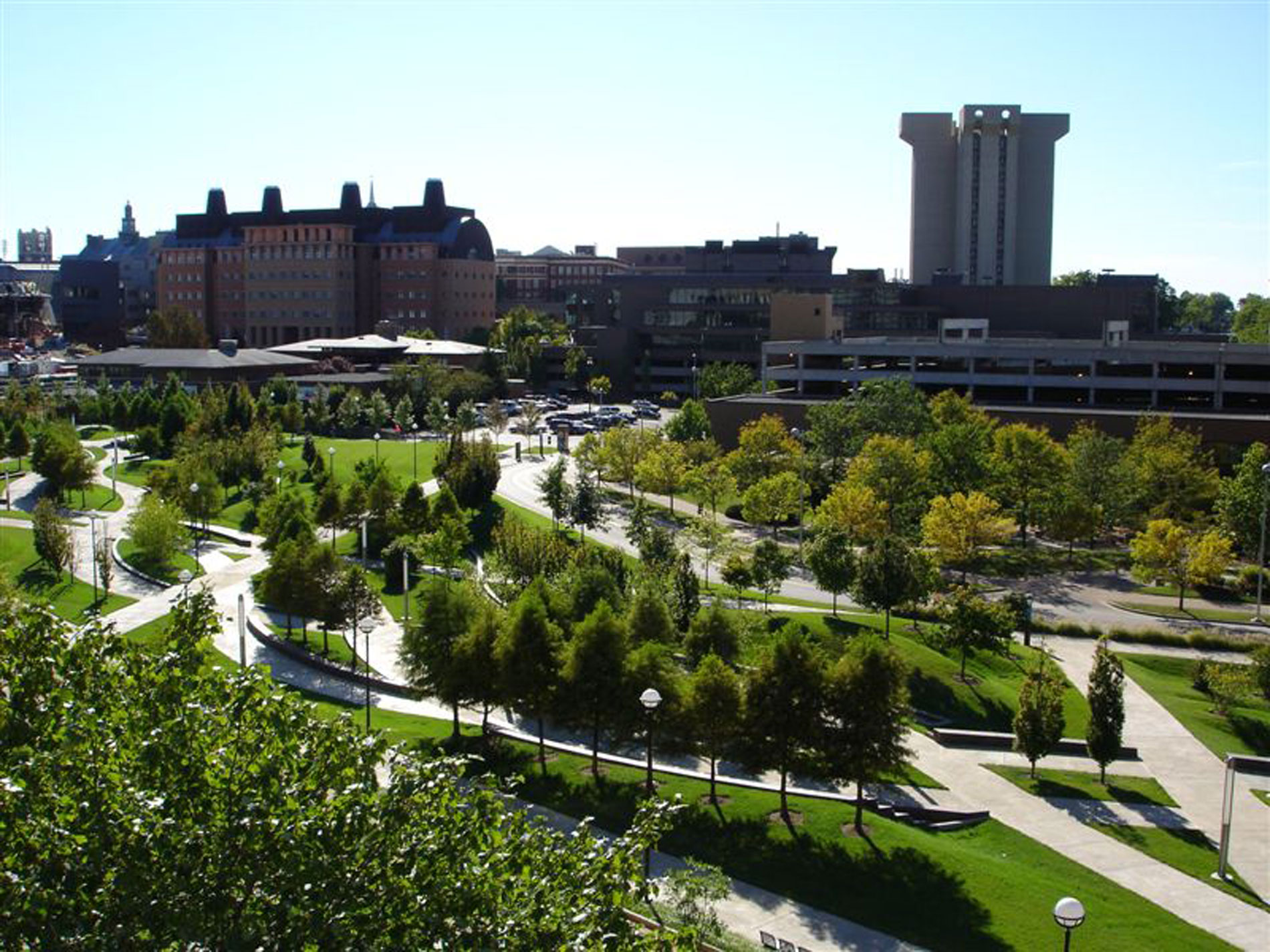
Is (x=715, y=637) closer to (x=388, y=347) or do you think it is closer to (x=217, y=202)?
(x=388, y=347)

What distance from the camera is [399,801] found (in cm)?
1265

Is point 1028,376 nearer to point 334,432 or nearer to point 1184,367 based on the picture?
point 1184,367

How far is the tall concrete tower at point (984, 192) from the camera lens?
139750 mm

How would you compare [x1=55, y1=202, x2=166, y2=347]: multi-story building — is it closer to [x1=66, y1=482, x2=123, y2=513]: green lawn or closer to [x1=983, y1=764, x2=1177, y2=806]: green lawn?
[x1=66, y1=482, x2=123, y2=513]: green lawn

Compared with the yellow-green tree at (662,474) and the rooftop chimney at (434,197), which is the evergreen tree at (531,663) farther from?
the rooftop chimney at (434,197)

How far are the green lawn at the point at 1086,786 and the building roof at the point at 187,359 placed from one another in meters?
76.8

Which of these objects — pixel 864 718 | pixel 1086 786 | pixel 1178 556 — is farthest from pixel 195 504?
pixel 1178 556

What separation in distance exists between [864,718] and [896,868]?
337cm

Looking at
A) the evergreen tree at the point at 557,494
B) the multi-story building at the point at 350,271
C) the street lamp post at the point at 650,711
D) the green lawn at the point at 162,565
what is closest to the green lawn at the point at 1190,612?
Result: the evergreen tree at the point at 557,494

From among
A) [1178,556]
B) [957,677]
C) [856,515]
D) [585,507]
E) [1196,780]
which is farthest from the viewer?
[585,507]

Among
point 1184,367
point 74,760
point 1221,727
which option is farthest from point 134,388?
point 74,760

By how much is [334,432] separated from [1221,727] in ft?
200

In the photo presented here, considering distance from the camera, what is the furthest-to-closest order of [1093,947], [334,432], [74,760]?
[334,432]
[1093,947]
[74,760]

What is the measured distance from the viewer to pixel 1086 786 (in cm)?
2928
